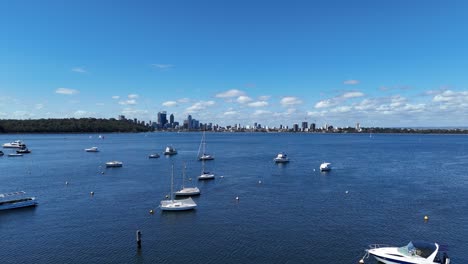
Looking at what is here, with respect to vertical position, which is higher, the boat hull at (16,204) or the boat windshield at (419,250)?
the boat windshield at (419,250)

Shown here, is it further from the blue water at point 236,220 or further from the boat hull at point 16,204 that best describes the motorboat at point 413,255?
the boat hull at point 16,204

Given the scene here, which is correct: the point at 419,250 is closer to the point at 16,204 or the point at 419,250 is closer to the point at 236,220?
the point at 236,220

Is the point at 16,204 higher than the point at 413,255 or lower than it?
lower

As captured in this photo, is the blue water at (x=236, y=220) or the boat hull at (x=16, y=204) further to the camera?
the boat hull at (x=16, y=204)

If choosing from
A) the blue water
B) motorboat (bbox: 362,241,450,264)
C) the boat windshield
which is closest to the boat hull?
the blue water

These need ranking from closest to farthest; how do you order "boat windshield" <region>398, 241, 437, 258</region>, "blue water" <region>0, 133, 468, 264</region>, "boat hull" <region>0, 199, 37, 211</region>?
"boat windshield" <region>398, 241, 437, 258</region>
"blue water" <region>0, 133, 468, 264</region>
"boat hull" <region>0, 199, 37, 211</region>

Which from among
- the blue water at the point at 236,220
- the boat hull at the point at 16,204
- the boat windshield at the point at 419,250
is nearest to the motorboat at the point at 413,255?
the boat windshield at the point at 419,250

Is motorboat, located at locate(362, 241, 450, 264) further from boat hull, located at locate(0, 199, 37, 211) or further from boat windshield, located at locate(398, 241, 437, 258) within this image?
boat hull, located at locate(0, 199, 37, 211)

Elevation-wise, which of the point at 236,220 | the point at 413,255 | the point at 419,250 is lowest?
the point at 236,220

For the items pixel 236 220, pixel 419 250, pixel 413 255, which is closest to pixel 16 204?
pixel 236 220
